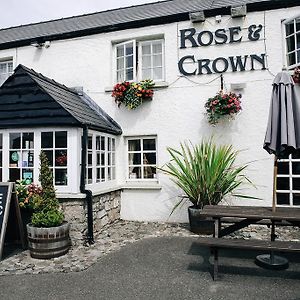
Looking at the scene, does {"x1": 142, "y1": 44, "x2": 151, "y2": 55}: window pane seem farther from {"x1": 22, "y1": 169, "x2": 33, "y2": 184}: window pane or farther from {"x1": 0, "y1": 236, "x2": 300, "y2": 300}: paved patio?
{"x1": 0, "y1": 236, "x2": 300, "y2": 300}: paved patio

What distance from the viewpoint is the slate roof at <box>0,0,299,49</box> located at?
23.8ft

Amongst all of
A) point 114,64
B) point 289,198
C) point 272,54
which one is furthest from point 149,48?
point 289,198

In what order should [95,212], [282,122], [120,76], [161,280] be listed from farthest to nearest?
[120,76] < [95,212] < [282,122] < [161,280]

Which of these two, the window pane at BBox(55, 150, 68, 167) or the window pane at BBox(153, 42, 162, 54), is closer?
the window pane at BBox(55, 150, 68, 167)

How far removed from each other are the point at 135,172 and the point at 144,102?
6.26ft

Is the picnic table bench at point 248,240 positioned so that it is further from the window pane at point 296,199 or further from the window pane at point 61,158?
the window pane at point 61,158

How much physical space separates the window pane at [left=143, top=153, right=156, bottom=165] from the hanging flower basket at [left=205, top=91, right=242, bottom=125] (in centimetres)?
185

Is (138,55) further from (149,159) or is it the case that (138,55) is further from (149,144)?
(149,159)

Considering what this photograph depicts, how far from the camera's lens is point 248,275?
→ 398cm

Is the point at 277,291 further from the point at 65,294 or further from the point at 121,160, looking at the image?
the point at 121,160

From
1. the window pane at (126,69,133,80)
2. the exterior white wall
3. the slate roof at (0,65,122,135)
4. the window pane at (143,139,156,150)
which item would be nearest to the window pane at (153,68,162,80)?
the exterior white wall

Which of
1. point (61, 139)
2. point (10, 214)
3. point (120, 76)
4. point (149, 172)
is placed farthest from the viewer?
point (120, 76)

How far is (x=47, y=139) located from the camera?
5.84m

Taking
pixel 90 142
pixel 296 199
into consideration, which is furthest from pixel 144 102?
pixel 296 199
